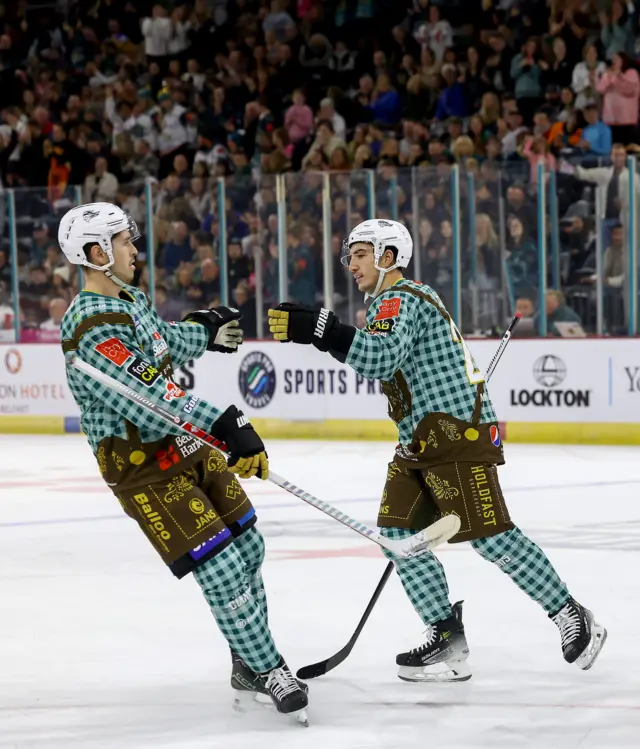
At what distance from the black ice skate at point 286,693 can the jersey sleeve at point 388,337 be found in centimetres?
87

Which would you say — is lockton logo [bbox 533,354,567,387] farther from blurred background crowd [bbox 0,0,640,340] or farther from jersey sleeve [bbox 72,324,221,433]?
jersey sleeve [bbox 72,324,221,433]

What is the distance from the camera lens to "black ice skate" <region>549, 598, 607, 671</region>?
14.0ft

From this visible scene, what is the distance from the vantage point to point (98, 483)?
31.0 ft

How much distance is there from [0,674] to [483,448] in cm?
166

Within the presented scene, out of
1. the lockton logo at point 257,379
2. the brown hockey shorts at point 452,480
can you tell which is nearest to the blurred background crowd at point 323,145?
the lockton logo at point 257,379

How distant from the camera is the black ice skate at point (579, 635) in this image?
4262 mm

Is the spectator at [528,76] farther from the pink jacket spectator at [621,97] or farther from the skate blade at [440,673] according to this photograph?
the skate blade at [440,673]

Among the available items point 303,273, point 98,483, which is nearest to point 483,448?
point 98,483

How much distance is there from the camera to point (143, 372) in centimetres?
378

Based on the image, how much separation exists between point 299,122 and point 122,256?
37.3ft

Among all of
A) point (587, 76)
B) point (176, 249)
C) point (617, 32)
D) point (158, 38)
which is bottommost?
point (176, 249)

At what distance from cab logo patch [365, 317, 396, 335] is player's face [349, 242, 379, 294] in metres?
0.25

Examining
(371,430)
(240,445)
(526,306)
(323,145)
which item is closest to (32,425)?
(371,430)

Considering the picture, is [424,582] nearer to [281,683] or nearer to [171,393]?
[281,683]
